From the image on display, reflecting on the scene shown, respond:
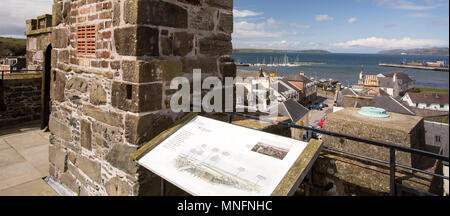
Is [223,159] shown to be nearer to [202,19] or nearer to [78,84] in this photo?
[202,19]

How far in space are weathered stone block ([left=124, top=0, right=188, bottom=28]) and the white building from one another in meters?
55.0

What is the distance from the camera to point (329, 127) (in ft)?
7.79

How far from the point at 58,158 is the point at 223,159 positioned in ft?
10.1

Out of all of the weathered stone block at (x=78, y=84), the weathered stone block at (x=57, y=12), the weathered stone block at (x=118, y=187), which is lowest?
the weathered stone block at (x=118, y=187)

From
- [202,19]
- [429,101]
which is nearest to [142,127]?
[202,19]

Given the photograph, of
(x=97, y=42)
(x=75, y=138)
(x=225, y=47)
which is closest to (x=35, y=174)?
(x=75, y=138)

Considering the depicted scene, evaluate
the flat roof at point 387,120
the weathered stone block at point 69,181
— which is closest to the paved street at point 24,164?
the weathered stone block at point 69,181

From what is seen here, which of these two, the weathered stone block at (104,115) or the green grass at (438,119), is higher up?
the weathered stone block at (104,115)

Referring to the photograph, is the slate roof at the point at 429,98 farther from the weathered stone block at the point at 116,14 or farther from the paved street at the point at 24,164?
the paved street at the point at 24,164

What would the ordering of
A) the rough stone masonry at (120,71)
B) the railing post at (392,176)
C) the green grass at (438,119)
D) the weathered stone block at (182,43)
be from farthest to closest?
the green grass at (438,119), the weathered stone block at (182,43), the rough stone masonry at (120,71), the railing post at (392,176)

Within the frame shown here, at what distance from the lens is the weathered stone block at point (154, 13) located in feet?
8.00

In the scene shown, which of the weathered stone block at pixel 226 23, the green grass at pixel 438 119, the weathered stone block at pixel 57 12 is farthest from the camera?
the green grass at pixel 438 119

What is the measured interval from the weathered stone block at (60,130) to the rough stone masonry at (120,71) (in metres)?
0.01

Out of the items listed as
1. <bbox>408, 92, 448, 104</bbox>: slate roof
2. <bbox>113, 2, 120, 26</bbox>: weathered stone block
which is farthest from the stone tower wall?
<bbox>408, 92, 448, 104</bbox>: slate roof
